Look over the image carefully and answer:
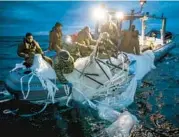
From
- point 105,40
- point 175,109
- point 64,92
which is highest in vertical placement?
point 105,40

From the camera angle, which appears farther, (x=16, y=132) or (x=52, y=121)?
(x=52, y=121)

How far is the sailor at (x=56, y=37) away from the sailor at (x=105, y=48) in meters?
1.89

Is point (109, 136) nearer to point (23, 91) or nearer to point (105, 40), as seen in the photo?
point (23, 91)

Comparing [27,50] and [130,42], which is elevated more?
[27,50]

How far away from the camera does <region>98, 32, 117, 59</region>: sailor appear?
45.6 feet

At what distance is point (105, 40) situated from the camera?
14.3 m

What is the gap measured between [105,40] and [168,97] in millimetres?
4327

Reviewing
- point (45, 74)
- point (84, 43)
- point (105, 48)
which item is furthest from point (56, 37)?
point (45, 74)

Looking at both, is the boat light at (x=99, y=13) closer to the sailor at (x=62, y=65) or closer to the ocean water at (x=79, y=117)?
the ocean water at (x=79, y=117)

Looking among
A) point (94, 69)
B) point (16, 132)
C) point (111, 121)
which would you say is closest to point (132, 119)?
point (111, 121)

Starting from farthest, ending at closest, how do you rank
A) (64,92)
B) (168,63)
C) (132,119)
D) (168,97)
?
1. (168,63)
2. (168,97)
3. (64,92)
4. (132,119)

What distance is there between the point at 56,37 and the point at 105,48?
2293mm

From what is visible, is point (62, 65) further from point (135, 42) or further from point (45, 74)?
point (135, 42)

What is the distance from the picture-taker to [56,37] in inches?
559
